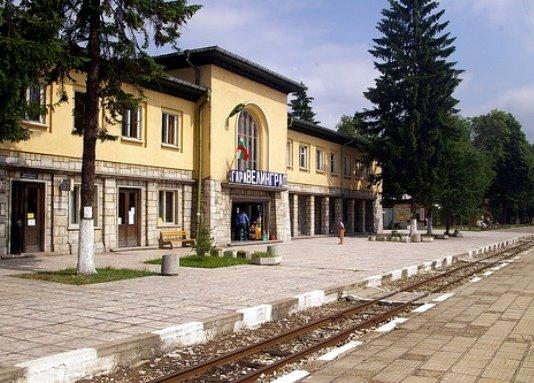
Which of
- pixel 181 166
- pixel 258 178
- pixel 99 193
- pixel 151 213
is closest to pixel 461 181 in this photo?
pixel 258 178

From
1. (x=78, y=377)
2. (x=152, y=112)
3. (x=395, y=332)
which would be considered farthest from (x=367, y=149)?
(x=78, y=377)

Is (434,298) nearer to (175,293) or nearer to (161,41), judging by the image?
(175,293)

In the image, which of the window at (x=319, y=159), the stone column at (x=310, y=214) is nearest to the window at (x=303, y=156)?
the window at (x=319, y=159)

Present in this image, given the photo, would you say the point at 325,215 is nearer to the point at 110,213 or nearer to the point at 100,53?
the point at 110,213

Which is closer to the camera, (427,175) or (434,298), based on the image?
(434,298)

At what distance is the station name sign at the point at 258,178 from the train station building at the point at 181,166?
0.18 ft

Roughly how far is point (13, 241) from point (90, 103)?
662 centimetres

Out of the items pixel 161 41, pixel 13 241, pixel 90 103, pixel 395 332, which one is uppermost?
pixel 161 41

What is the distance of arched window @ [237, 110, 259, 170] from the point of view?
27566 mm

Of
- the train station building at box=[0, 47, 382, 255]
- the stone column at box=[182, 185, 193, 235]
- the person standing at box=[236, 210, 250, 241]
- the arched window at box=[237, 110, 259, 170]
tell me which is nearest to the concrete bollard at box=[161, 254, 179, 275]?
the train station building at box=[0, 47, 382, 255]

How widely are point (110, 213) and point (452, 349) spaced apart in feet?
52.0

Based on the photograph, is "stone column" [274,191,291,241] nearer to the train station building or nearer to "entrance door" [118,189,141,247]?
the train station building

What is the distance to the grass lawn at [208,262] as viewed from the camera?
1589cm

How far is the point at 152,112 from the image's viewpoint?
22.8 metres
